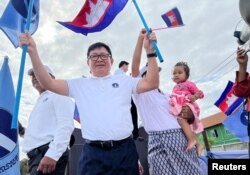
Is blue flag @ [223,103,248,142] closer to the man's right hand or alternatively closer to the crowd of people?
the crowd of people

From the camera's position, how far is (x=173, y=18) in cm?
339

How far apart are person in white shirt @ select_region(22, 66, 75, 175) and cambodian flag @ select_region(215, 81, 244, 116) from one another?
4.15 metres

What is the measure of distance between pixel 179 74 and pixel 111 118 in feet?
4.91

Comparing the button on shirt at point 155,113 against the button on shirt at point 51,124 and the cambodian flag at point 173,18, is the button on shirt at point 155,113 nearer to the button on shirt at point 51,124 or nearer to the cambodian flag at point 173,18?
the button on shirt at point 51,124

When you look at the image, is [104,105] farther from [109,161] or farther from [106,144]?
[109,161]

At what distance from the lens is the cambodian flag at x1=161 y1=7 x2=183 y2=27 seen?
3.38 m

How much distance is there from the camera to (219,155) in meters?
5.61

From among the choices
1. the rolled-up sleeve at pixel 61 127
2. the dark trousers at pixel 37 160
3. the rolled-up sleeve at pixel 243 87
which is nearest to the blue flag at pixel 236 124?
the rolled-up sleeve at pixel 243 87

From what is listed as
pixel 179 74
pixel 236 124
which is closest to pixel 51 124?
pixel 179 74

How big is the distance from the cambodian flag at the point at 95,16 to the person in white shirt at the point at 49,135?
22.8 inches

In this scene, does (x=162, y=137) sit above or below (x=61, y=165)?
above

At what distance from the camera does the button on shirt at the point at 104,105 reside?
7.70 feet

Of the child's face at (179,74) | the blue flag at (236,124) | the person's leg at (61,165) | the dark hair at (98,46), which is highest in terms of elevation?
the dark hair at (98,46)

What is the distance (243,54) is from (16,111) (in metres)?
1.83
